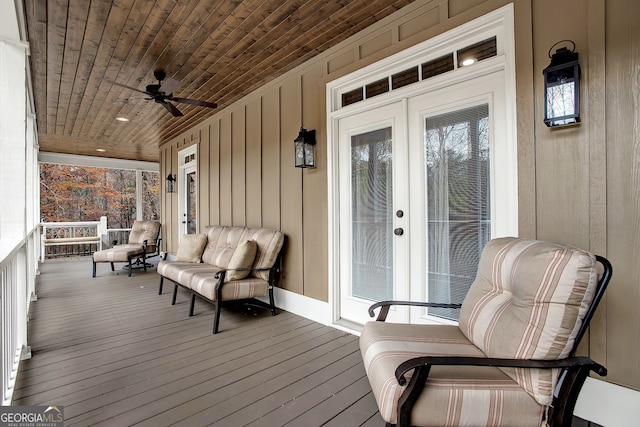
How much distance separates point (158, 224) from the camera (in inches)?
261

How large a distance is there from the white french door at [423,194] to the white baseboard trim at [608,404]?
0.82 meters

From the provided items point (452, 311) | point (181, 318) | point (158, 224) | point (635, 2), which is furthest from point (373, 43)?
point (158, 224)

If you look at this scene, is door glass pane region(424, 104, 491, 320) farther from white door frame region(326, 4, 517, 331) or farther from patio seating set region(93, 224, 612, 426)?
patio seating set region(93, 224, 612, 426)

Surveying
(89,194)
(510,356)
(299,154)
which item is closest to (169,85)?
(299,154)

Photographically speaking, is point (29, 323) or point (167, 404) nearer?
point (167, 404)

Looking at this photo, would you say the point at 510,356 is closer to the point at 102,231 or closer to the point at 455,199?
the point at 455,199

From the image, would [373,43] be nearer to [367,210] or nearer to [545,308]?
[367,210]

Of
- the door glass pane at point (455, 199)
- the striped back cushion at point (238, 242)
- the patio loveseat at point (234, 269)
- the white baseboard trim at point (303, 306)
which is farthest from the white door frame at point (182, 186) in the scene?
the door glass pane at point (455, 199)

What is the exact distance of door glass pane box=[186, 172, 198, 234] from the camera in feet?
20.8

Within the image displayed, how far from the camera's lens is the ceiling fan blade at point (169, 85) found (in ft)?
11.2

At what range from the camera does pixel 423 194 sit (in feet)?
8.18

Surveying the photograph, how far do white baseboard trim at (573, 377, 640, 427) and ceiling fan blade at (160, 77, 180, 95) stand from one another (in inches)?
170

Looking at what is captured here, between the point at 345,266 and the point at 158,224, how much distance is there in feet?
16.8

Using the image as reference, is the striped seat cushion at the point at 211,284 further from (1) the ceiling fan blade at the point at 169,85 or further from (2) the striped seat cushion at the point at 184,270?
(1) the ceiling fan blade at the point at 169,85
